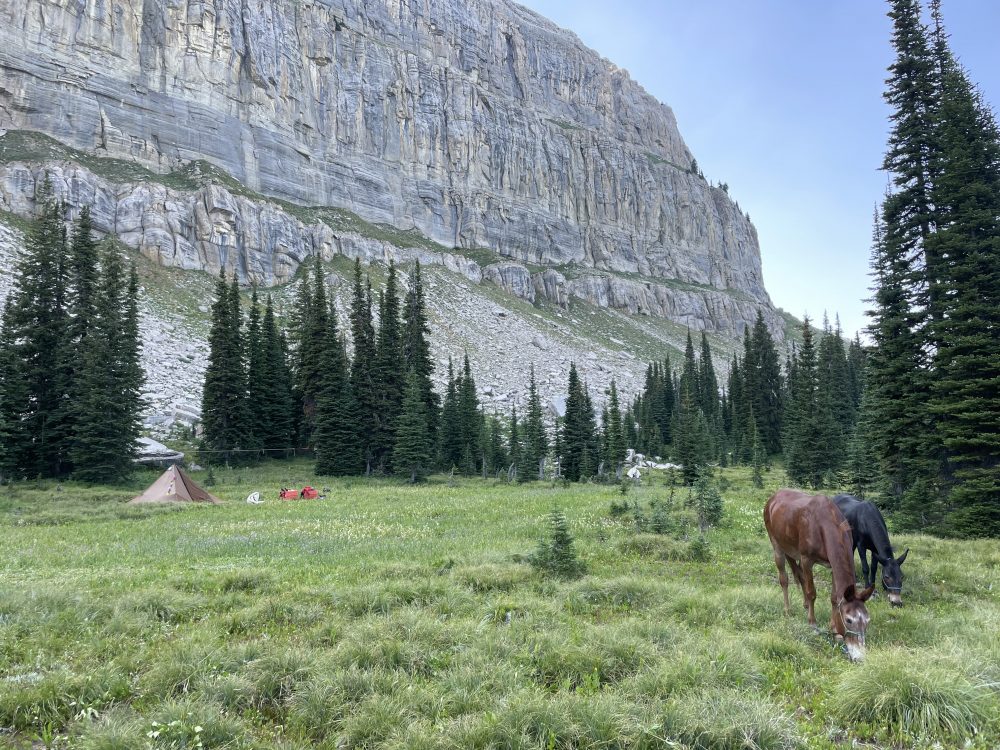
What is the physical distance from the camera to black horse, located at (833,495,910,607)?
386 inches

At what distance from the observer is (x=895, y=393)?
21797 mm

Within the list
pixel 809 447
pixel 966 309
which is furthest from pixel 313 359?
pixel 966 309

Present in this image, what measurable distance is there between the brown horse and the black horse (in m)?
1.45

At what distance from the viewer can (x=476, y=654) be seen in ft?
21.6

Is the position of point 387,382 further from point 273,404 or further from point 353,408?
point 273,404

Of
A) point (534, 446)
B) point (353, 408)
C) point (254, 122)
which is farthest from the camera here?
point (254, 122)

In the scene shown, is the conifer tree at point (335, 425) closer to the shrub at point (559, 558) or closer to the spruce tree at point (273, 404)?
the spruce tree at point (273, 404)

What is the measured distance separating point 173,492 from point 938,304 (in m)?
35.1

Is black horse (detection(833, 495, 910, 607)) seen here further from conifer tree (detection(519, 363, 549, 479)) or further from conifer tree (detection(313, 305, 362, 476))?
conifer tree (detection(313, 305, 362, 476))

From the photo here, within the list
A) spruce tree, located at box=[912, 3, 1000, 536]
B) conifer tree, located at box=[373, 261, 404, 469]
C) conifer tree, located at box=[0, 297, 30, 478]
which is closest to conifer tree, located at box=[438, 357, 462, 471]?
conifer tree, located at box=[373, 261, 404, 469]

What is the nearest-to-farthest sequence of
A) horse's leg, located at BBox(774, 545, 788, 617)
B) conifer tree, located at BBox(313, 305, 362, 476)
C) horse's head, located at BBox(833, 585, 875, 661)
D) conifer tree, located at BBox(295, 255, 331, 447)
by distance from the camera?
1. horse's head, located at BBox(833, 585, 875, 661)
2. horse's leg, located at BBox(774, 545, 788, 617)
3. conifer tree, located at BBox(313, 305, 362, 476)
4. conifer tree, located at BBox(295, 255, 331, 447)

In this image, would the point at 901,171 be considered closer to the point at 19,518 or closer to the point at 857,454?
the point at 857,454

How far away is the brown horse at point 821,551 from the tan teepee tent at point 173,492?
26.6 meters

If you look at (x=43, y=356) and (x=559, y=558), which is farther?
(x=43, y=356)
